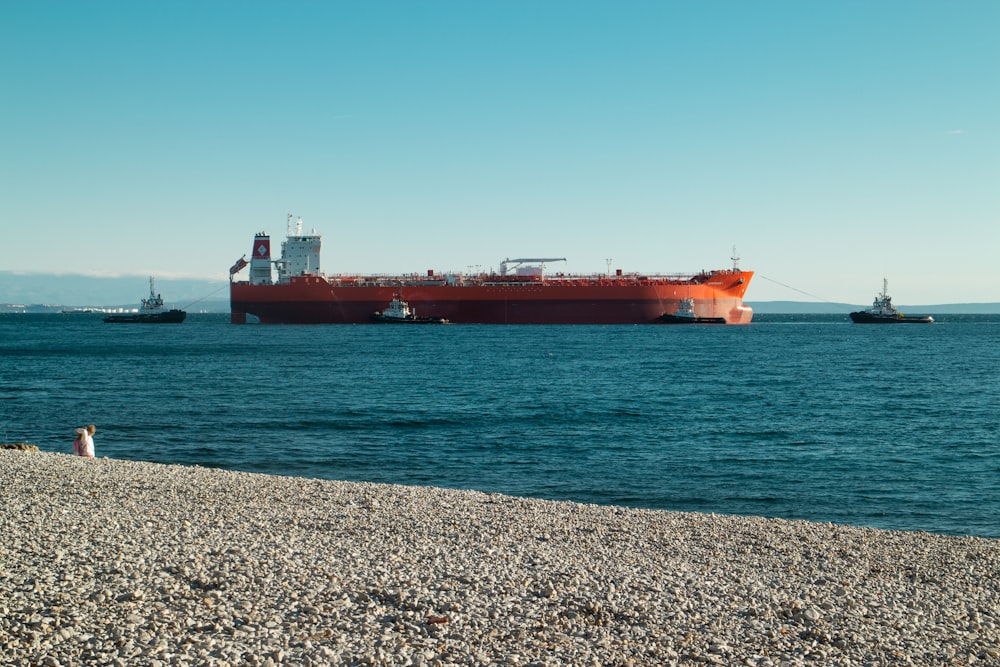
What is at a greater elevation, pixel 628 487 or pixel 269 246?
pixel 269 246

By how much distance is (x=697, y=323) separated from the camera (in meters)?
68.6

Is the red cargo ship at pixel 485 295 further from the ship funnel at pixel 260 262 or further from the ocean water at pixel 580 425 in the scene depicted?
the ocean water at pixel 580 425

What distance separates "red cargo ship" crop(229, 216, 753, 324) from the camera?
214 ft

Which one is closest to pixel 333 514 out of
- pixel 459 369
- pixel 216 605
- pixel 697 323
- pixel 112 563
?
pixel 112 563

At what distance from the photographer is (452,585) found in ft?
18.7

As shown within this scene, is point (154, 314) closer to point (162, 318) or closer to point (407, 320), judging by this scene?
point (162, 318)

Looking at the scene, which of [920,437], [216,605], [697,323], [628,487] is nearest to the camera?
[216,605]

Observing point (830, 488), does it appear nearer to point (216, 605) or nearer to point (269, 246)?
point (216, 605)

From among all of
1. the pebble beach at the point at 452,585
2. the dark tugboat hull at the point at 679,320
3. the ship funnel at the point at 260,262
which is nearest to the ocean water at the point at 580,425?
the pebble beach at the point at 452,585

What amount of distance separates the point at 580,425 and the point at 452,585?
1264 centimetres

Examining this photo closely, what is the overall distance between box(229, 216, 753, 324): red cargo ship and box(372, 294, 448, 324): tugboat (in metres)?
0.49

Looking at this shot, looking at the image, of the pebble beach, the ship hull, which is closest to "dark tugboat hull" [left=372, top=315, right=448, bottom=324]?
the ship hull

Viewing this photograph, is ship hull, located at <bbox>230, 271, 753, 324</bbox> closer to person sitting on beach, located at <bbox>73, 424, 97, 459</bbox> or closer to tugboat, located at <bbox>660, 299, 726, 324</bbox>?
tugboat, located at <bbox>660, 299, 726, 324</bbox>

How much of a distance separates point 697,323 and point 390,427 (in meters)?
54.2
